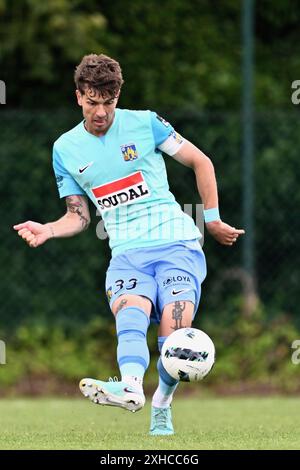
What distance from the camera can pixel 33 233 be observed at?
605cm

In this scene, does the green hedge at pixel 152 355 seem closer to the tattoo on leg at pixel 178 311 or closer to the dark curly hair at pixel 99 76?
the tattoo on leg at pixel 178 311

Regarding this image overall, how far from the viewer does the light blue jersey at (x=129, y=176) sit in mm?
6199

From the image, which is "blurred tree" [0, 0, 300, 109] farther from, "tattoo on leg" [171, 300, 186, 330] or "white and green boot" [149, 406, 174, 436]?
"tattoo on leg" [171, 300, 186, 330]

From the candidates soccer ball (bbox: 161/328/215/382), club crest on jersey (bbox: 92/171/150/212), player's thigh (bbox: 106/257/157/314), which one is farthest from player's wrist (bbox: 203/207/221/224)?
soccer ball (bbox: 161/328/215/382)

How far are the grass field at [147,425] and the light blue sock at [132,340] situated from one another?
0.39 metres

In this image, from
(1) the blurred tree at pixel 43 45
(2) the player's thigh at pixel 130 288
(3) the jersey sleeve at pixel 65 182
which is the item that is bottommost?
(2) the player's thigh at pixel 130 288

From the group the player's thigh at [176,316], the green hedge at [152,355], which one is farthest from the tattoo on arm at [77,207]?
the green hedge at [152,355]

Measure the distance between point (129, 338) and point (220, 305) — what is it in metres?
5.08

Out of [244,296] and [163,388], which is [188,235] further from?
[244,296]

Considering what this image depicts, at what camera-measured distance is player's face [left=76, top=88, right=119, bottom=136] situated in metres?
5.99

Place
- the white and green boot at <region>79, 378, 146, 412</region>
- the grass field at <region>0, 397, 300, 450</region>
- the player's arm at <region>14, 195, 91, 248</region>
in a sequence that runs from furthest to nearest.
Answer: the player's arm at <region>14, 195, 91, 248</region>
the grass field at <region>0, 397, 300, 450</region>
the white and green boot at <region>79, 378, 146, 412</region>

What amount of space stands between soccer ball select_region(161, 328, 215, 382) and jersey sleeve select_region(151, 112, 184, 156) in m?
1.09

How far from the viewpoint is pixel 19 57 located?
12.2 m
